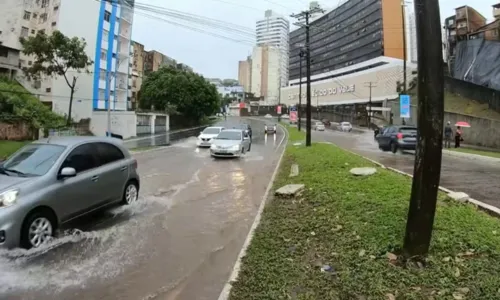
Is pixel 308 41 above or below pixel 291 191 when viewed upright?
above

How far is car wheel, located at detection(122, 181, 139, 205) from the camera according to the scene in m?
8.45

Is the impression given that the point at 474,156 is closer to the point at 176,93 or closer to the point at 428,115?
the point at 428,115

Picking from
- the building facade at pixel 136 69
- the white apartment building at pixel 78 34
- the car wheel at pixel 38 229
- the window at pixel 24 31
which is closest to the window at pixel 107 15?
the white apartment building at pixel 78 34

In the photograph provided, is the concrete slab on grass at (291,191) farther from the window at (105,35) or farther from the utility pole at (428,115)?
the window at (105,35)

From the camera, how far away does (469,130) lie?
105ft

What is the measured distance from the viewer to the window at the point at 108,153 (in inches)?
304

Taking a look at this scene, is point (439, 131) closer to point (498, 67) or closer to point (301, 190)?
point (301, 190)

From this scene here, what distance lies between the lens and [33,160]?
22.2 ft

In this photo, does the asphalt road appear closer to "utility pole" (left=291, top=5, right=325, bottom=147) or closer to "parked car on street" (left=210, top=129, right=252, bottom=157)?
"parked car on street" (left=210, top=129, right=252, bottom=157)

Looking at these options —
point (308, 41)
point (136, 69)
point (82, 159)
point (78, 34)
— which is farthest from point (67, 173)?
point (136, 69)

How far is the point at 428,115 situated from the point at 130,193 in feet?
20.0

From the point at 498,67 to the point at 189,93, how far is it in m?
44.2

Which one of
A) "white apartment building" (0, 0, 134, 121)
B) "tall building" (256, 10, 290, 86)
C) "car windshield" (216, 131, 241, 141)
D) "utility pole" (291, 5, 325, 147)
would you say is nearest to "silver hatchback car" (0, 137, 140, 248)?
"car windshield" (216, 131, 241, 141)

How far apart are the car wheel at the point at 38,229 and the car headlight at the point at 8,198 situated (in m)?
0.32
